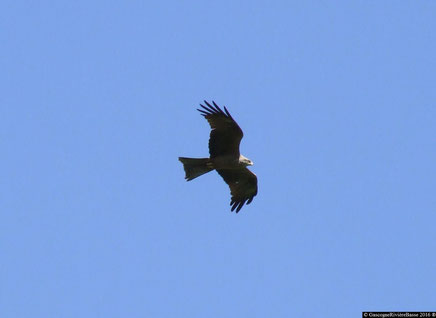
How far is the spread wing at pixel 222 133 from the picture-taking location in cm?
2128

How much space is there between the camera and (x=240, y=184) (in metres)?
23.0

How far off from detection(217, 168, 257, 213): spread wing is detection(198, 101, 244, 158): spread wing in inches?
43.6

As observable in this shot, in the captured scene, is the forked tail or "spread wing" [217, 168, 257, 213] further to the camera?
"spread wing" [217, 168, 257, 213]

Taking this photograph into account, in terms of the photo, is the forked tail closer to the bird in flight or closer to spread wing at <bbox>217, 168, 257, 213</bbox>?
the bird in flight

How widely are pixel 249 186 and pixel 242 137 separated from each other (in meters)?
1.91

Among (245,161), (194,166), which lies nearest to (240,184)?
(245,161)

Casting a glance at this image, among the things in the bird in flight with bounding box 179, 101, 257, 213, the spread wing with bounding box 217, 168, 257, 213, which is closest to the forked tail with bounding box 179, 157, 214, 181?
the bird in flight with bounding box 179, 101, 257, 213

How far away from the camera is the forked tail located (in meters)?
21.4

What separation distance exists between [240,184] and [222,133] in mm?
2030

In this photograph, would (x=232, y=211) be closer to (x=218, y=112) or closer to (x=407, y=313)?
(x=218, y=112)

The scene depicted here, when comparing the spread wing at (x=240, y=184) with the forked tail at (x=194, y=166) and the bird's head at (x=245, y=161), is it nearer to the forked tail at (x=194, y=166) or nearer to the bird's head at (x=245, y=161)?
the bird's head at (x=245, y=161)

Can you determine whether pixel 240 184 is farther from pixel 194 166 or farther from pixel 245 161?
pixel 194 166

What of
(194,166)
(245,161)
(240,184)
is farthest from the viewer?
(240,184)

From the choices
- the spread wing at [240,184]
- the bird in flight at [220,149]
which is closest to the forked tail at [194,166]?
the bird in flight at [220,149]
